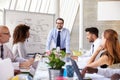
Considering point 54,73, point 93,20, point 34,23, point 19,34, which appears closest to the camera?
point 54,73

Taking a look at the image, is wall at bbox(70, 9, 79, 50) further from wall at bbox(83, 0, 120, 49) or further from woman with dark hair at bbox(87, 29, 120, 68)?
woman with dark hair at bbox(87, 29, 120, 68)

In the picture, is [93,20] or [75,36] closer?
[93,20]

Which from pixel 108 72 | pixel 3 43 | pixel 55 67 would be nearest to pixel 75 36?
pixel 3 43

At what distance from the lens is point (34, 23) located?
25.2 feet

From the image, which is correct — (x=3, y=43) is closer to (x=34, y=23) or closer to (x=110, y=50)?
(x=110, y=50)

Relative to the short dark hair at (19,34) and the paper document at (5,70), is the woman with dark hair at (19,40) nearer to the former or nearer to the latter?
the short dark hair at (19,34)

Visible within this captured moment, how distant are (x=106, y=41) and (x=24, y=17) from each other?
14.2ft

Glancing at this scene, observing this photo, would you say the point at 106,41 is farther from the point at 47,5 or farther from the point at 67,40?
the point at 47,5

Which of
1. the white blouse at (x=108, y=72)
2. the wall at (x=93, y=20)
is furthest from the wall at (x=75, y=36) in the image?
the white blouse at (x=108, y=72)

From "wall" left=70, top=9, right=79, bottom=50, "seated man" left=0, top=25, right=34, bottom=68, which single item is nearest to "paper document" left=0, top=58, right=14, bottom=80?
"seated man" left=0, top=25, right=34, bottom=68

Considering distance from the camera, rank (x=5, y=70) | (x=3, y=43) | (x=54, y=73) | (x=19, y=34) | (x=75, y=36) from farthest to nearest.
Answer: (x=75, y=36), (x=19, y=34), (x=3, y=43), (x=54, y=73), (x=5, y=70)

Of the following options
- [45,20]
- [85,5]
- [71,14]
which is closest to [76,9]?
[71,14]

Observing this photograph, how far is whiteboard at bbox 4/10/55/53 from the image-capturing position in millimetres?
7057

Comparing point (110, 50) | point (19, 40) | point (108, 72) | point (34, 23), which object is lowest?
point (108, 72)
